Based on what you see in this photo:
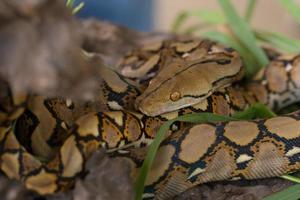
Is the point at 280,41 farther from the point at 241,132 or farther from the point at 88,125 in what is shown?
the point at 88,125

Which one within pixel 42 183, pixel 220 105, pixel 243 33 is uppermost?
pixel 243 33

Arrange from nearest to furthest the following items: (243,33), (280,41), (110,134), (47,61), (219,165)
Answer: (47,61)
(110,134)
(219,165)
(243,33)
(280,41)

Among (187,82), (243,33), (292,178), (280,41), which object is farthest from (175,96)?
(280,41)

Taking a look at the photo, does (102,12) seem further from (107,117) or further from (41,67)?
(41,67)

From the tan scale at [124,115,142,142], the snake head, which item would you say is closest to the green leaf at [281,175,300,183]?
the snake head

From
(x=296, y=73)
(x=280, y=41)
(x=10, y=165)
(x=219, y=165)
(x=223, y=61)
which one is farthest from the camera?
(x=280, y=41)

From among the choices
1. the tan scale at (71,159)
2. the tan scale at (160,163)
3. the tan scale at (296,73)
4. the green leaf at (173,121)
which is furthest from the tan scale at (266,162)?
the tan scale at (296,73)

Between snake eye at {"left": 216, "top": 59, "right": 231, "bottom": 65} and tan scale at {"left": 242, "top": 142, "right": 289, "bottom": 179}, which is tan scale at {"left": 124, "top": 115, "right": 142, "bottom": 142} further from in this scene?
snake eye at {"left": 216, "top": 59, "right": 231, "bottom": 65}
